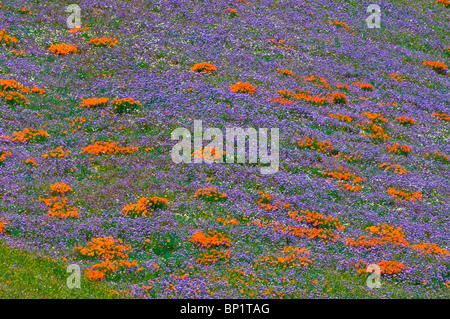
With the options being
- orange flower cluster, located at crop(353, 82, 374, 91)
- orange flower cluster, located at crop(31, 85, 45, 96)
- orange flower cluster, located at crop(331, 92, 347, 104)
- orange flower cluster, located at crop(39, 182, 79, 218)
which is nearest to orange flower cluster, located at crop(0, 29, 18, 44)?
orange flower cluster, located at crop(31, 85, 45, 96)

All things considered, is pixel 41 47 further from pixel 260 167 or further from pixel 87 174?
pixel 260 167

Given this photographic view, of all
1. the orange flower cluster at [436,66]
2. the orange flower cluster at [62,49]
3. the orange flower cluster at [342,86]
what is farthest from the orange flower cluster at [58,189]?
the orange flower cluster at [436,66]

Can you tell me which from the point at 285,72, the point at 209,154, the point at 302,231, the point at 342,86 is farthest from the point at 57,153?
the point at 342,86

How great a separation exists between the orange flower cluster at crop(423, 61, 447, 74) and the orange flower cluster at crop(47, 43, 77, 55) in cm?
2295

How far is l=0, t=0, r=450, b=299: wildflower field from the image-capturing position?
13.9 metres

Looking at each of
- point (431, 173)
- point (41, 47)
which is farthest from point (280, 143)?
point (41, 47)

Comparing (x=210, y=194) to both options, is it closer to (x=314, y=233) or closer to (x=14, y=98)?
(x=314, y=233)

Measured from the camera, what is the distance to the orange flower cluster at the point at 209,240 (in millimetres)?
14961

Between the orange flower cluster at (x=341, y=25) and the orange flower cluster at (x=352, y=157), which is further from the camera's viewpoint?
the orange flower cluster at (x=341, y=25)

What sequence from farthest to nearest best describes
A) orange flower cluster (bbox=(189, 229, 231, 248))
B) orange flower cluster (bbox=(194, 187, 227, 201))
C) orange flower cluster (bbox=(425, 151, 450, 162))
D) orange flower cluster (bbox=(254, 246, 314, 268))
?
orange flower cluster (bbox=(425, 151, 450, 162)) → orange flower cluster (bbox=(194, 187, 227, 201)) → orange flower cluster (bbox=(189, 229, 231, 248)) → orange flower cluster (bbox=(254, 246, 314, 268))

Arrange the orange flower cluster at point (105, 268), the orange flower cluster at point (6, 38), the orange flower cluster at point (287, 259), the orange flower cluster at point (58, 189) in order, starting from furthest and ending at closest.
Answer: the orange flower cluster at point (6, 38) → the orange flower cluster at point (58, 189) → the orange flower cluster at point (287, 259) → the orange flower cluster at point (105, 268)

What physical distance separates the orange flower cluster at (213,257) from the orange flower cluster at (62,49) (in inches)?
694

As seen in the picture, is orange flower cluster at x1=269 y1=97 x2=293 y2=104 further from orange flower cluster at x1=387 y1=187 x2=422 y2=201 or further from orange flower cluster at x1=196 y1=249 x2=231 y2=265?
orange flower cluster at x1=196 y1=249 x2=231 y2=265

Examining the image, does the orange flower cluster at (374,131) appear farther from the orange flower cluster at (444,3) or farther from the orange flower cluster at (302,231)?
the orange flower cluster at (444,3)
